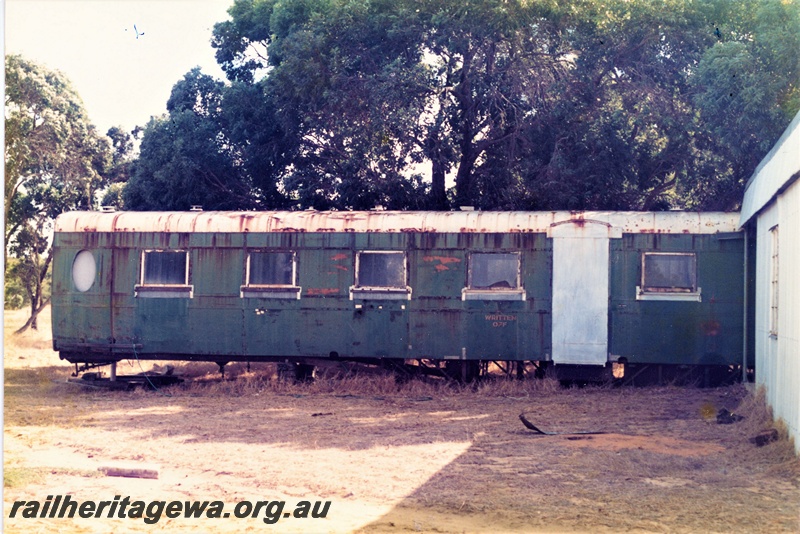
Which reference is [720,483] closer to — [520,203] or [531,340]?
[531,340]

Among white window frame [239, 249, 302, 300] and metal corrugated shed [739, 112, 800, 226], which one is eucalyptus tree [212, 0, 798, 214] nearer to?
white window frame [239, 249, 302, 300]

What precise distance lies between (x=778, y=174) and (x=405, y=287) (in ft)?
20.4

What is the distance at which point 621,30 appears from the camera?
1789cm

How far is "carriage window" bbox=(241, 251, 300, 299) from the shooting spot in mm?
14094

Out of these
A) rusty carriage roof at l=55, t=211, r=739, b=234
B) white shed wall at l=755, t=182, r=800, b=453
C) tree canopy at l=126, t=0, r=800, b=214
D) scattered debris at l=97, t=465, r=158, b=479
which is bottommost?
scattered debris at l=97, t=465, r=158, b=479

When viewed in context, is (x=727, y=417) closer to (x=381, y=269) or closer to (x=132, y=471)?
(x=381, y=269)

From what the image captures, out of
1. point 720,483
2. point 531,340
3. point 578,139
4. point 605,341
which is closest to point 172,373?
point 531,340

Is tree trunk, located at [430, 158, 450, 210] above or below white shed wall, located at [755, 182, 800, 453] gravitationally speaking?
above

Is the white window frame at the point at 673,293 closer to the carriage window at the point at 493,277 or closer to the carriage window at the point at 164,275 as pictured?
the carriage window at the point at 493,277

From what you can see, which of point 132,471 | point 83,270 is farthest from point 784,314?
point 83,270

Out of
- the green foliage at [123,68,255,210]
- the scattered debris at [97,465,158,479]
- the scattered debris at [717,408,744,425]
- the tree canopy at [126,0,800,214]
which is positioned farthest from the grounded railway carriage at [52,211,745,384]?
the scattered debris at [97,465,158,479]

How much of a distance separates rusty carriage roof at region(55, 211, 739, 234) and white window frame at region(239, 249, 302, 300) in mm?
388

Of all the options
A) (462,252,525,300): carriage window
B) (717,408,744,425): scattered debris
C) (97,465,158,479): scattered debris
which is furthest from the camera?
(462,252,525,300): carriage window

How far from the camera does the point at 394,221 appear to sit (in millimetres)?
14023
